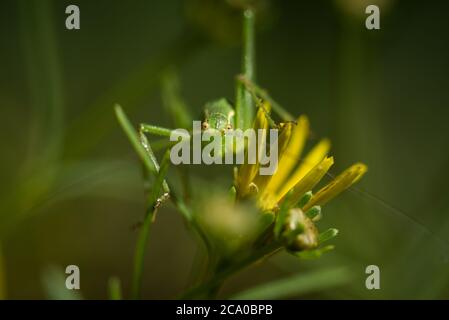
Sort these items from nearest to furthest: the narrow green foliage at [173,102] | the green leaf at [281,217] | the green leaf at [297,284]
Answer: the green leaf at [281,217] < the green leaf at [297,284] < the narrow green foliage at [173,102]

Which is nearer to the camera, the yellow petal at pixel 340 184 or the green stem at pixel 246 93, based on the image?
the yellow petal at pixel 340 184

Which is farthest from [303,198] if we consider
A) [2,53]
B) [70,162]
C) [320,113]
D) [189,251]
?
[2,53]

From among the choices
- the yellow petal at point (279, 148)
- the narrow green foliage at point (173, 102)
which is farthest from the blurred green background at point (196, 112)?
the yellow petal at point (279, 148)

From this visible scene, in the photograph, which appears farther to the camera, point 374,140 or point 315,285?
point 374,140

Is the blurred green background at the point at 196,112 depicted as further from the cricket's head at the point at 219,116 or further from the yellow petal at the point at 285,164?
the cricket's head at the point at 219,116

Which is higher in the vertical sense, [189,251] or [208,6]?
[208,6]

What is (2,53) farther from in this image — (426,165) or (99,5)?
(426,165)
